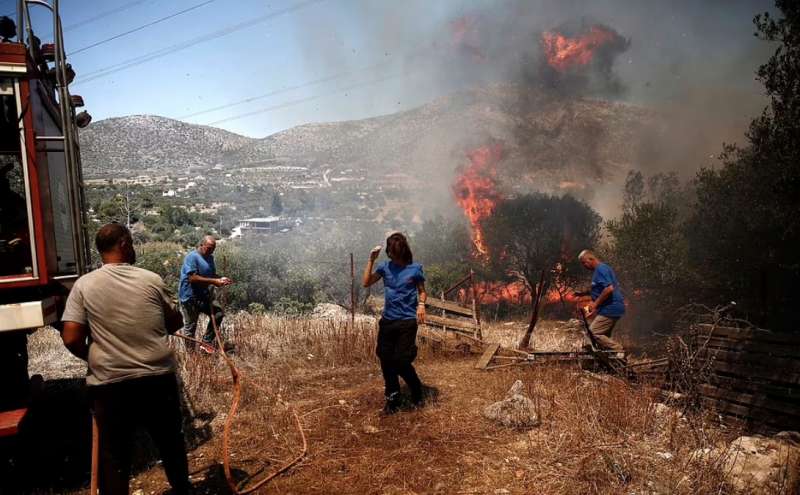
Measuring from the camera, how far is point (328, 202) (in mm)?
44156

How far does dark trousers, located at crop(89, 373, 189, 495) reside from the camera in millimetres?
3070

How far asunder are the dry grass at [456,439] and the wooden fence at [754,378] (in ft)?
2.69

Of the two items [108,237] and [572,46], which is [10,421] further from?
[572,46]

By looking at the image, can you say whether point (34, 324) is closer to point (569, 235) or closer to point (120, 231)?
point (120, 231)

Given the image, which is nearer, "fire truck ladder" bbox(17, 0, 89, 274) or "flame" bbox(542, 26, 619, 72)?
"fire truck ladder" bbox(17, 0, 89, 274)

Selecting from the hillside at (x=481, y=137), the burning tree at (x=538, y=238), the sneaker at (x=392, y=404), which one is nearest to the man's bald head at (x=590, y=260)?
the sneaker at (x=392, y=404)

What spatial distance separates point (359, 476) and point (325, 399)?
88.6 inches

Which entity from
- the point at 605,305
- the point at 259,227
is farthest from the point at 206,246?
the point at 259,227

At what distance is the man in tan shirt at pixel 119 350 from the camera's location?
3.06 m

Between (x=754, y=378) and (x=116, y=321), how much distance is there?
6761mm

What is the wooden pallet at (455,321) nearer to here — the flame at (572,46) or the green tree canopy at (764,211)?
the green tree canopy at (764,211)

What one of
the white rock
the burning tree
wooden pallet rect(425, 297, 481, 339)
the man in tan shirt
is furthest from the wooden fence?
the burning tree

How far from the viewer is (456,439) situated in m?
4.73

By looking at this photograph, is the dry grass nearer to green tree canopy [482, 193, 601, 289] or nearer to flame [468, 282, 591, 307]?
flame [468, 282, 591, 307]
